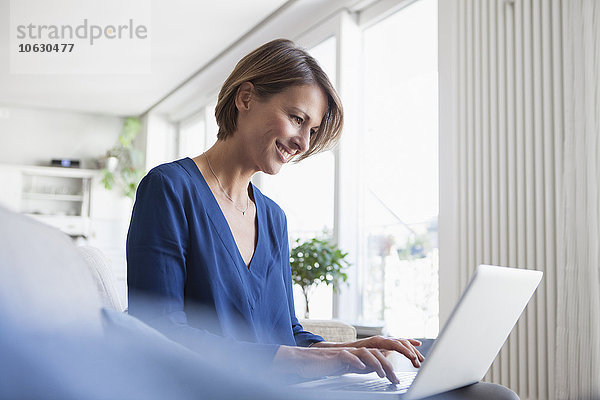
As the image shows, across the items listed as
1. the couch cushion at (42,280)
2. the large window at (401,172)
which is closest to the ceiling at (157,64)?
the large window at (401,172)

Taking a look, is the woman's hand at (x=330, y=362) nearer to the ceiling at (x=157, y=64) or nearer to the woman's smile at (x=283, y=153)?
the woman's smile at (x=283, y=153)

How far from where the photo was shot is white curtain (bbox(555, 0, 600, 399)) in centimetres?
250

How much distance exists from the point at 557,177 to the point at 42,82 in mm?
6079

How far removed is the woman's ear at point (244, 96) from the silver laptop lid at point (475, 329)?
0.75m

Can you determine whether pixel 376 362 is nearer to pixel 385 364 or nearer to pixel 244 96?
pixel 385 364

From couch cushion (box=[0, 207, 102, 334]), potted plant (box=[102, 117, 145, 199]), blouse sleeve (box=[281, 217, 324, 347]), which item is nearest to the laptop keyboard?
blouse sleeve (box=[281, 217, 324, 347])

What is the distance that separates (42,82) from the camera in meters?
7.09

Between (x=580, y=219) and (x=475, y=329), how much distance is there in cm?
191

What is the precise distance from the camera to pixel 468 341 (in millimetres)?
898

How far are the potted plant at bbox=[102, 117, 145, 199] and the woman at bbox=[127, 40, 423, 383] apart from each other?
6986 mm

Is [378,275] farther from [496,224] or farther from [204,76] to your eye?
[204,76]

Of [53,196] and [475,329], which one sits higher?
[53,196]

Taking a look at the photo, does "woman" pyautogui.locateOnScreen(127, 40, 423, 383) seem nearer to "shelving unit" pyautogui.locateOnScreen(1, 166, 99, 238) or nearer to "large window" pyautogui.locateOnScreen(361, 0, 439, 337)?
"large window" pyautogui.locateOnScreen(361, 0, 439, 337)

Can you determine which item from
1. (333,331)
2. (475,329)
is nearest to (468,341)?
(475,329)
